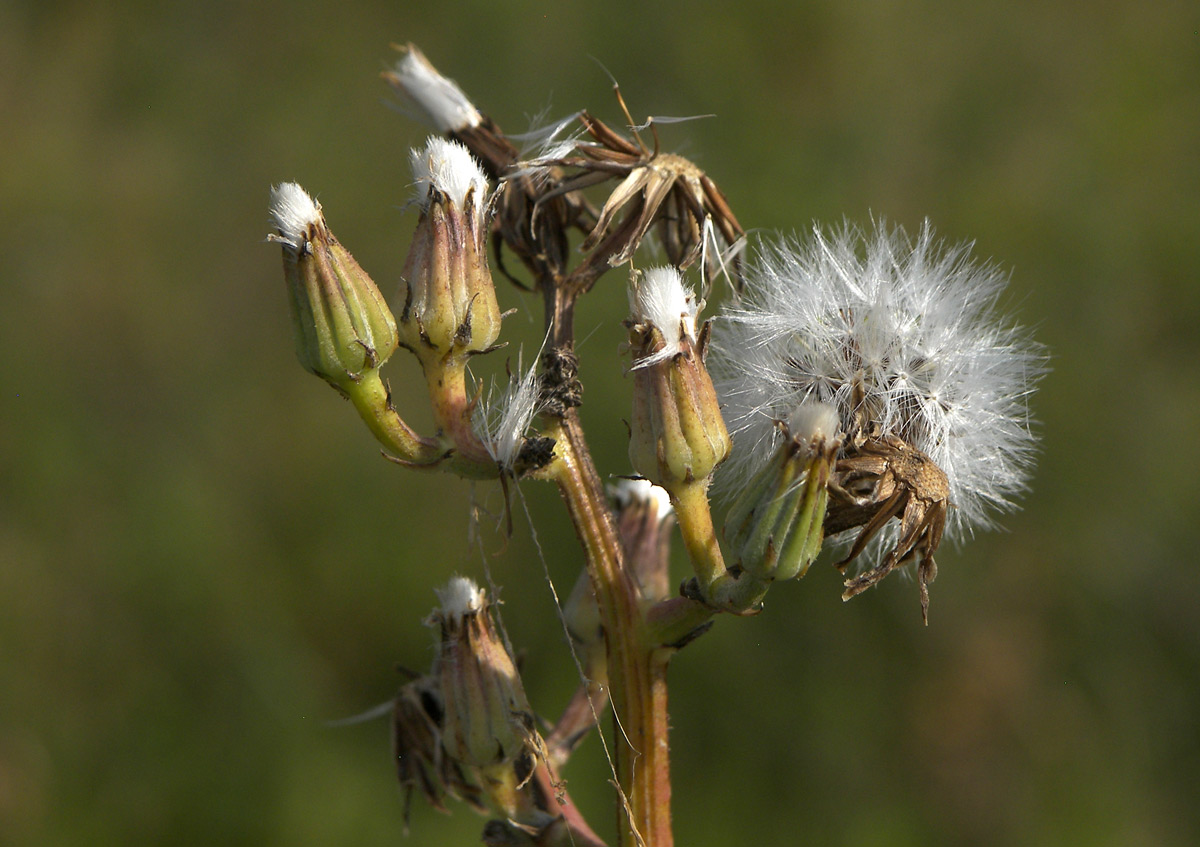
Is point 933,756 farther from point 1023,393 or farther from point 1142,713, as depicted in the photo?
point 1023,393

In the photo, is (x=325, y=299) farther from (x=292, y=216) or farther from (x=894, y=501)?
(x=894, y=501)

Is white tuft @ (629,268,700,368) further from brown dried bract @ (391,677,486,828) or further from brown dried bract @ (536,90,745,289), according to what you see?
brown dried bract @ (391,677,486,828)

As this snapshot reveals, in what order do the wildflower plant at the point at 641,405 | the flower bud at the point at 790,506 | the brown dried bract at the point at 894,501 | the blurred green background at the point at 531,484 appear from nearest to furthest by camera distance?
the flower bud at the point at 790,506 → the wildflower plant at the point at 641,405 → the brown dried bract at the point at 894,501 → the blurred green background at the point at 531,484

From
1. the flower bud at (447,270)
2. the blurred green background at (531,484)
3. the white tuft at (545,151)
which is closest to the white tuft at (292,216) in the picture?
the flower bud at (447,270)

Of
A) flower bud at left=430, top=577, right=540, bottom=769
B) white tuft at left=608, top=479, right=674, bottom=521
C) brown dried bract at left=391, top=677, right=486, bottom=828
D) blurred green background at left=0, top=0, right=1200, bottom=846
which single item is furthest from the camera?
blurred green background at left=0, top=0, right=1200, bottom=846

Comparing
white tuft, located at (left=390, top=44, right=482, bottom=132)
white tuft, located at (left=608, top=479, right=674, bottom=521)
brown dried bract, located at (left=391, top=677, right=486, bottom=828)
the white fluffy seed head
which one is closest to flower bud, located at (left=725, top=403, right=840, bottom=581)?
the white fluffy seed head

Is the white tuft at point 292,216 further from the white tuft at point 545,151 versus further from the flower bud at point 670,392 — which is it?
the flower bud at point 670,392

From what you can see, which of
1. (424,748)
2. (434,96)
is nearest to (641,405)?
(434,96)

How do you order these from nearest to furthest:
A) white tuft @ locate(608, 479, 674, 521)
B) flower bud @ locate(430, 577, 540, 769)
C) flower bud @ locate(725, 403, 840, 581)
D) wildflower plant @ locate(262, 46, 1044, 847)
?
flower bud @ locate(725, 403, 840, 581)
wildflower plant @ locate(262, 46, 1044, 847)
flower bud @ locate(430, 577, 540, 769)
white tuft @ locate(608, 479, 674, 521)
